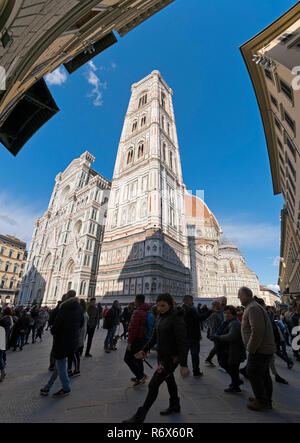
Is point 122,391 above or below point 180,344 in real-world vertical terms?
below

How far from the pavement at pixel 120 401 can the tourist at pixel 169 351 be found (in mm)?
335

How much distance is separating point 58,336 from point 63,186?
1861 inches

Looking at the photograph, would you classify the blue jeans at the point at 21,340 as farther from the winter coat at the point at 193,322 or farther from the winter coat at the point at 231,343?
the winter coat at the point at 231,343

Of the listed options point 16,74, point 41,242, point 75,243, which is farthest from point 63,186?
point 16,74

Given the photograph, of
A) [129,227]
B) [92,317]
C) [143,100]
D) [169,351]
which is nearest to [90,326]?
[92,317]

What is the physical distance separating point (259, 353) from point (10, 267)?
58977 millimetres

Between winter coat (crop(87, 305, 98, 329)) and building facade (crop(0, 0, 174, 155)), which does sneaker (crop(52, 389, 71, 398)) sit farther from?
building facade (crop(0, 0, 174, 155))

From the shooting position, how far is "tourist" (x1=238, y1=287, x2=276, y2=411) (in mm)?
2742

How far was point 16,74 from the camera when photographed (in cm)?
426

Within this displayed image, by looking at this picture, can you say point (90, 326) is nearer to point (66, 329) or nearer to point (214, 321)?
point (66, 329)

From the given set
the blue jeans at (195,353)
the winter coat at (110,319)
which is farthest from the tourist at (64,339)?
the winter coat at (110,319)

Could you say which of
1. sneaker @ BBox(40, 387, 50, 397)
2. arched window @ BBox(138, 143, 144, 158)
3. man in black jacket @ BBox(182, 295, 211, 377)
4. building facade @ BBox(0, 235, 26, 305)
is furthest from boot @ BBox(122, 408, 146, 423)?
building facade @ BBox(0, 235, 26, 305)

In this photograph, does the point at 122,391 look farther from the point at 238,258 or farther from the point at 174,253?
the point at 238,258
